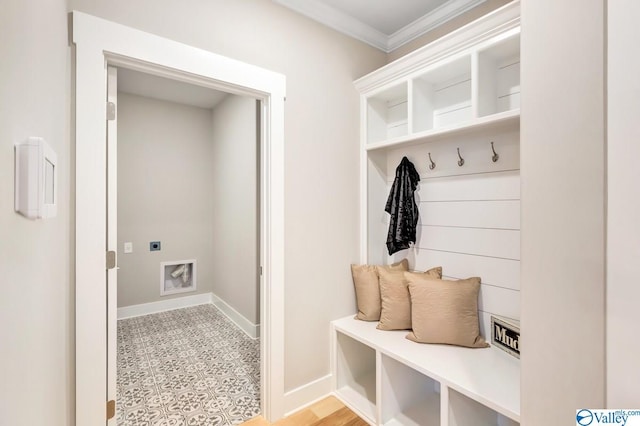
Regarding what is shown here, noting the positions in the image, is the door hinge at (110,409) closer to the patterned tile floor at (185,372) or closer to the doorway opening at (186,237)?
the patterned tile floor at (185,372)

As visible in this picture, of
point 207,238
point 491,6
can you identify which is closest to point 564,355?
point 491,6

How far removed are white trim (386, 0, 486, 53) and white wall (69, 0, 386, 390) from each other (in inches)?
10.0

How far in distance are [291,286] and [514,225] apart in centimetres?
143

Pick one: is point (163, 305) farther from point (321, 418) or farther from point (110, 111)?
point (110, 111)

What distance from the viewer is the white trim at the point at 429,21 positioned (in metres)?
2.02

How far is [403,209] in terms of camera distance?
7.25 feet

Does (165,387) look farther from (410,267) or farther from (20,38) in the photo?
(20,38)

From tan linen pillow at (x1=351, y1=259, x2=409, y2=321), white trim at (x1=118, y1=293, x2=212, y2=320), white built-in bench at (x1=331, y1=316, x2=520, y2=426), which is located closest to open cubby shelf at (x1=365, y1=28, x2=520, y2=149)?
tan linen pillow at (x1=351, y1=259, x2=409, y2=321)

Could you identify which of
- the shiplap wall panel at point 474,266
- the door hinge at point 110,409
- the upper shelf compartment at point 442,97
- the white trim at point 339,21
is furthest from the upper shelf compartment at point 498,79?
the door hinge at point 110,409

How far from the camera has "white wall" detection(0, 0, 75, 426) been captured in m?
0.50
